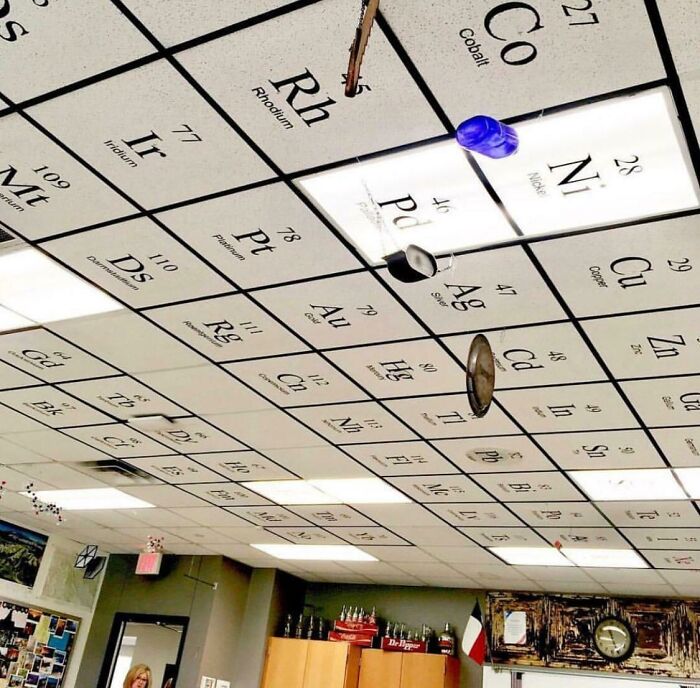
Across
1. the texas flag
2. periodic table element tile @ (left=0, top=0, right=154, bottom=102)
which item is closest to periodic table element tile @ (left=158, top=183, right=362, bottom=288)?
periodic table element tile @ (left=0, top=0, right=154, bottom=102)

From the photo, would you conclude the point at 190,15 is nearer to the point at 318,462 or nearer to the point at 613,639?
the point at 318,462

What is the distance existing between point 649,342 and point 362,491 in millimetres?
2726

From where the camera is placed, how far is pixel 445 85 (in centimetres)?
205

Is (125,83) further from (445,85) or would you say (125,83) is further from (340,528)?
(340,528)

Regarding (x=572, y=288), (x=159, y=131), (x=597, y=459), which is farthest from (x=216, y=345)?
(x=597, y=459)

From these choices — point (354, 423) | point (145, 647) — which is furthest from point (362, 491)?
point (145, 647)

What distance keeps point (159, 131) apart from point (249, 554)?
6009mm

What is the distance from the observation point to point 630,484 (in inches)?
177

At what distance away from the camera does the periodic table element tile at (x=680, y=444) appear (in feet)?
12.3

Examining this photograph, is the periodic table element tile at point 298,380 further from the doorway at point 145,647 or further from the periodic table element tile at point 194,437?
the doorway at point 145,647

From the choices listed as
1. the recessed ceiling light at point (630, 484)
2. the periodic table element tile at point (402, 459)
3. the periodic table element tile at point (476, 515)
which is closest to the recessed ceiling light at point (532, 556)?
the periodic table element tile at point (476, 515)

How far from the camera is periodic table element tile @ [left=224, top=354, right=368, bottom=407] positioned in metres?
3.66

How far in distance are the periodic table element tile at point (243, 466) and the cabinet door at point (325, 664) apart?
2976 millimetres

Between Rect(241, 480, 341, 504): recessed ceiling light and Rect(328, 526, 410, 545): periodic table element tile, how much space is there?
69 cm
